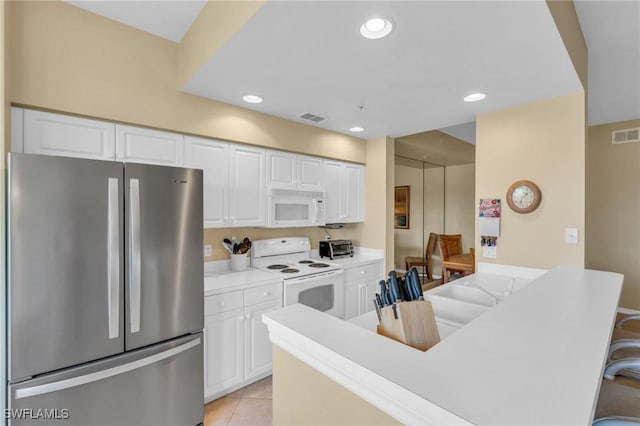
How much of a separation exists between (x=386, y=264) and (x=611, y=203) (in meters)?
3.42

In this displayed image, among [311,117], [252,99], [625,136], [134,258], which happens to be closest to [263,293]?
[134,258]

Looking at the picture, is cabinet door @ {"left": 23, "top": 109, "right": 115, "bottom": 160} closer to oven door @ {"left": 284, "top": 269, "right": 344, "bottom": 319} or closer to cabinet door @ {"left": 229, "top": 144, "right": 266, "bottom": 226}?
cabinet door @ {"left": 229, "top": 144, "right": 266, "bottom": 226}

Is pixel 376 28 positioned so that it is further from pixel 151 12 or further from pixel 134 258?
pixel 134 258

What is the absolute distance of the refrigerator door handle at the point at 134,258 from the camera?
1.68m

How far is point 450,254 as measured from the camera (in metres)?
4.81

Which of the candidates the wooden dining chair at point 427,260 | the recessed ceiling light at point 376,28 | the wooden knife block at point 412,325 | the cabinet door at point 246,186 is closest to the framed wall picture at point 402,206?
the wooden dining chair at point 427,260

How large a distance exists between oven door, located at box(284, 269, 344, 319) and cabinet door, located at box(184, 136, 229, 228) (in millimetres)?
863

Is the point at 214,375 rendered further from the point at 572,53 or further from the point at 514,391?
the point at 572,53

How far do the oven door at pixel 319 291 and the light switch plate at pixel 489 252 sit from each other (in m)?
1.40

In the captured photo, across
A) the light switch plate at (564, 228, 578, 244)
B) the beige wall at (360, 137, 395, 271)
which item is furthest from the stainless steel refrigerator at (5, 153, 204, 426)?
the light switch plate at (564, 228, 578, 244)

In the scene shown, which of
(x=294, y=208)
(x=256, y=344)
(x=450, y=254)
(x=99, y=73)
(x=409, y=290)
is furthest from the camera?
(x=450, y=254)

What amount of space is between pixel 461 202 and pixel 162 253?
4.98m

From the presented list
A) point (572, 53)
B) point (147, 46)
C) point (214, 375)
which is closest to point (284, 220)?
point (214, 375)

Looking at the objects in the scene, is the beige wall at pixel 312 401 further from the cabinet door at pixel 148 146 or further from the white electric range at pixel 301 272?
the cabinet door at pixel 148 146
